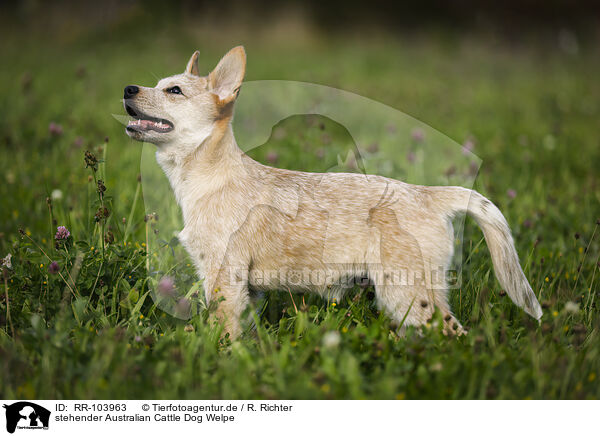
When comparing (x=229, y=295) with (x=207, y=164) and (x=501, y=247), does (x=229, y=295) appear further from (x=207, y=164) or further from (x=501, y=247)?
(x=501, y=247)

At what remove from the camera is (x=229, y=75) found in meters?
Result: 3.15

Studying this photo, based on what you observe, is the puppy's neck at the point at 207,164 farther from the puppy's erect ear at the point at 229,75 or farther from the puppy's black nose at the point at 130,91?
the puppy's black nose at the point at 130,91

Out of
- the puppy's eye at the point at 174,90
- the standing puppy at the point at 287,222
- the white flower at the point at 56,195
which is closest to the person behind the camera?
the standing puppy at the point at 287,222

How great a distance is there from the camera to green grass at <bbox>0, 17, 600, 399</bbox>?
251 cm

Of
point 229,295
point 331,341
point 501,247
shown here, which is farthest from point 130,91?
point 501,247

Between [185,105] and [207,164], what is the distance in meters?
0.37

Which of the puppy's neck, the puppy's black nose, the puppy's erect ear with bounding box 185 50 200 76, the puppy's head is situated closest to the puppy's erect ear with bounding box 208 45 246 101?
the puppy's head

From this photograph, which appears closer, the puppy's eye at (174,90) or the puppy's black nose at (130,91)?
the puppy's black nose at (130,91)

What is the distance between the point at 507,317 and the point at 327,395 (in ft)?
5.39

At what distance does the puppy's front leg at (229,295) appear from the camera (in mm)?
3082

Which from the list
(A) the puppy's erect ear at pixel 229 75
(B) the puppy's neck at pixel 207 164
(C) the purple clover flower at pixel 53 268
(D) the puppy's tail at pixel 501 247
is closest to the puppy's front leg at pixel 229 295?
(B) the puppy's neck at pixel 207 164

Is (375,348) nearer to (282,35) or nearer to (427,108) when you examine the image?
(427,108)

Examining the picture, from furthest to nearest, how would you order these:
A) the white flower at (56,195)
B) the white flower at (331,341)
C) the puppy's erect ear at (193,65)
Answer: the white flower at (56,195) → the puppy's erect ear at (193,65) → the white flower at (331,341)

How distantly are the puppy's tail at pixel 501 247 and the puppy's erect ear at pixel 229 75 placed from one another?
1.38m
